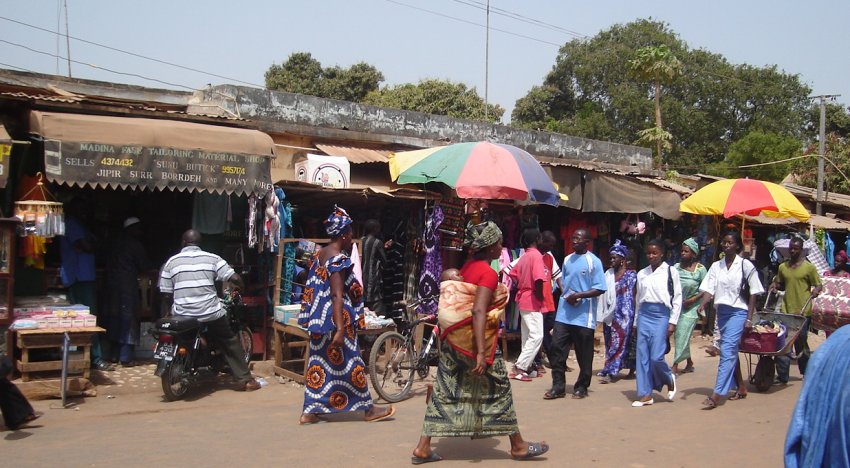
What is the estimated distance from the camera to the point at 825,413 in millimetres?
2768

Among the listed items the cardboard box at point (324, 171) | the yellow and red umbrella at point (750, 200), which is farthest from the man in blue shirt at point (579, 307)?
the cardboard box at point (324, 171)

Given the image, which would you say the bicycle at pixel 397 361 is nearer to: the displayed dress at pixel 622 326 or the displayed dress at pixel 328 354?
the displayed dress at pixel 328 354

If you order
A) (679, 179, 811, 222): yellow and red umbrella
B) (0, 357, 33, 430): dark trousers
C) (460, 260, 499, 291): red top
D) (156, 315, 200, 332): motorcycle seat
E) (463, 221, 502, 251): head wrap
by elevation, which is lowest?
(0, 357, 33, 430): dark trousers

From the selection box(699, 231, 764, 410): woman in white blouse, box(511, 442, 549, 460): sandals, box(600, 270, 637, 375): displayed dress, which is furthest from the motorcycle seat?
box(699, 231, 764, 410): woman in white blouse

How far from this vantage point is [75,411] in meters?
7.23

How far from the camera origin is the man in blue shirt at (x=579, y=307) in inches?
315

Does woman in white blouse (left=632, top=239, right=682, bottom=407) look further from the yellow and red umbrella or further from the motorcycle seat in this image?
the motorcycle seat

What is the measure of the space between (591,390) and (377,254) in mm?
3096

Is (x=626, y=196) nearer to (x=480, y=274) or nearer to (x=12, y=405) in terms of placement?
(x=480, y=274)

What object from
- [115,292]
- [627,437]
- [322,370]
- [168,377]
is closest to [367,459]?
[322,370]

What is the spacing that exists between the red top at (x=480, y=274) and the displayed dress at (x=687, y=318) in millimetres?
5199

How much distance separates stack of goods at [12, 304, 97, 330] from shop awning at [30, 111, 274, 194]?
1302 mm

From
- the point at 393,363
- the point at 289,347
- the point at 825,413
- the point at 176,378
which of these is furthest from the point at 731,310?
the point at 176,378

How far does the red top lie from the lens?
17.7ft
